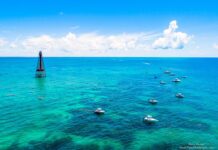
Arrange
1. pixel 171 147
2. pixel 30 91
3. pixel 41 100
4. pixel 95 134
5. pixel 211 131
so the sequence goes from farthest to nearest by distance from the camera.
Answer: pixel 30 91 → pixel 41 100 → pixel 211 131 → pixel 95 134 → pixel 171 147

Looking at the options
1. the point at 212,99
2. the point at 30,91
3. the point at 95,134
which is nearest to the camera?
the point at 95,134

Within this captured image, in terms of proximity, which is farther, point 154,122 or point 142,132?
point 154,122

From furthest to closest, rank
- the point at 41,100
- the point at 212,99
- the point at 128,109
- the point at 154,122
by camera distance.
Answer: the point at 212,99 → the point at 41,100 → the point at 128,109 → the point at 154,122

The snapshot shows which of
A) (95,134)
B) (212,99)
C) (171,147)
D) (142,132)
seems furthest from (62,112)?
(212,99)

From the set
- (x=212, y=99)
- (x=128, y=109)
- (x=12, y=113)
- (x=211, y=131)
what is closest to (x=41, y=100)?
(x=12, y=113)

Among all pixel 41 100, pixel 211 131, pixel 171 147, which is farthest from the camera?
pixel 41 100

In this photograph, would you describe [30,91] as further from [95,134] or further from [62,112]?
[95,134]

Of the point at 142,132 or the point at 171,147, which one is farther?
the point at 142,132

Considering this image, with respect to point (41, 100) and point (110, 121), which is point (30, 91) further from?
point (110, 121)

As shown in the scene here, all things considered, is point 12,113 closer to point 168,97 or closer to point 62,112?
point 62,112
